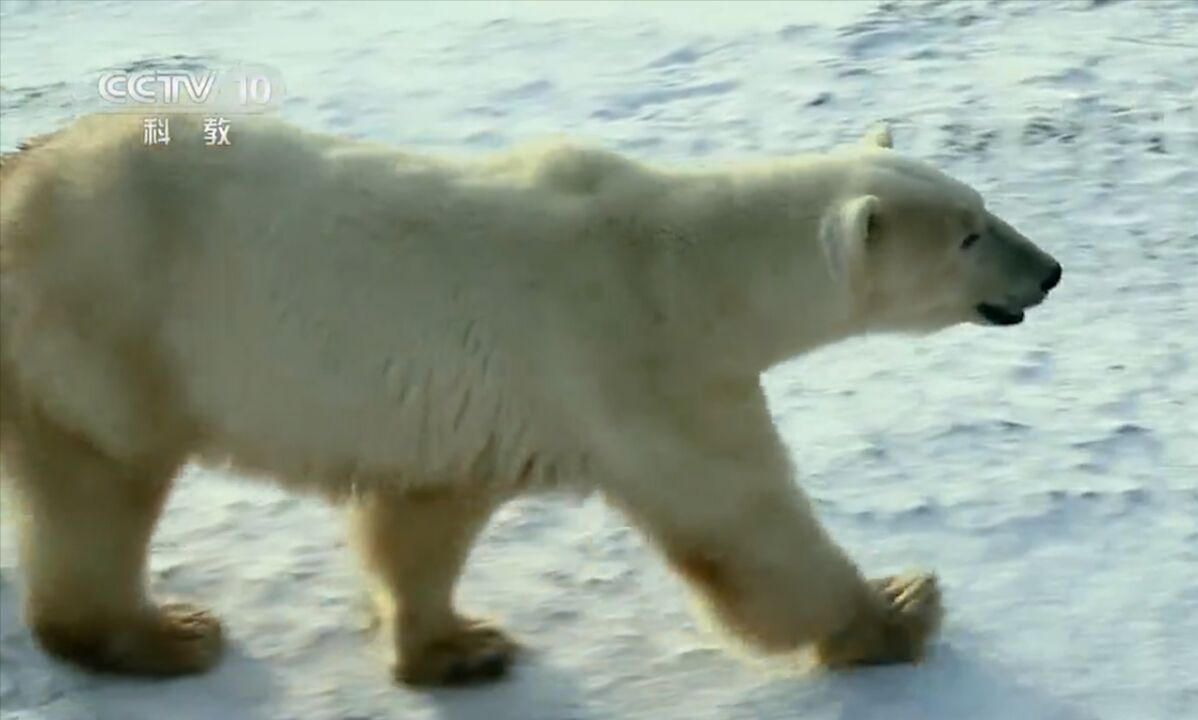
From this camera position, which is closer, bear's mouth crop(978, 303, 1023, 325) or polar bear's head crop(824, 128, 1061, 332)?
polar bear's head crop(824, 128, 1061, 332)

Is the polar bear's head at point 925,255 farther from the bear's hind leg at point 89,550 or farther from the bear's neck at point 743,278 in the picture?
the bear's hind leg at point 89,550

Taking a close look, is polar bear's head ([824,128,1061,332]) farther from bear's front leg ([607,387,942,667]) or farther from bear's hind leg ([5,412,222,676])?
bear's hind leg ([5,412,222,676])

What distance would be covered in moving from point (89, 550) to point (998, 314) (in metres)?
1.84

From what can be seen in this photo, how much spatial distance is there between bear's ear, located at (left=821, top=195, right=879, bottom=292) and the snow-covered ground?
84cm

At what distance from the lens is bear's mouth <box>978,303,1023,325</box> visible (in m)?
3.55

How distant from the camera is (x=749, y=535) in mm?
3365

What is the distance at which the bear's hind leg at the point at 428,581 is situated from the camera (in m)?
3.57

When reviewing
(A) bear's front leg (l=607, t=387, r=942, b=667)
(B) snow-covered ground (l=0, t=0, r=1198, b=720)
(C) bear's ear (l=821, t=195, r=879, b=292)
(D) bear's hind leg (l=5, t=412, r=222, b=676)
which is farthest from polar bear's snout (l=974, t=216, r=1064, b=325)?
(D) bear's hind leg (l=5, t=412, r=222, b=676)

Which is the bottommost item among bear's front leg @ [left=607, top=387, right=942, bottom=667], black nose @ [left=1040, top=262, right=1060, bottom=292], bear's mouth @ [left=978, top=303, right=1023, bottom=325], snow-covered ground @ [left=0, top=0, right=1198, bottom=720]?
snow-covered ground @ [left=0, top=0, right=1198, bottom=720]

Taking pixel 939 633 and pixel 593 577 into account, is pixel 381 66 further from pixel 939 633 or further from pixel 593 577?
pixel 939 633

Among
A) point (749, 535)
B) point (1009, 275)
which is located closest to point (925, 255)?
point (1009, 275)

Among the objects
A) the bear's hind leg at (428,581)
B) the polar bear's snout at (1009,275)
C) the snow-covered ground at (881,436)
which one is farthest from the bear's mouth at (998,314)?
the bear's hind leg at (428,581)

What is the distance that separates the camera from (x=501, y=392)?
3.29m

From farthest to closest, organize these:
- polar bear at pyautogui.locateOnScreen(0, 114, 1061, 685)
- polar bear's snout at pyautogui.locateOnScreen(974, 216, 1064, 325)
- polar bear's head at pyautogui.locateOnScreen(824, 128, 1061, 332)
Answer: polar bear's snout at pyautogui.locateOnScreen(974, 216, 1064, 325) < polar bear's head at pyautogui.locateOnScreen(824, 128, 1061, 332) < polar bear at pyautogui.locateOnScreen(0, 114, 1061, 685)
